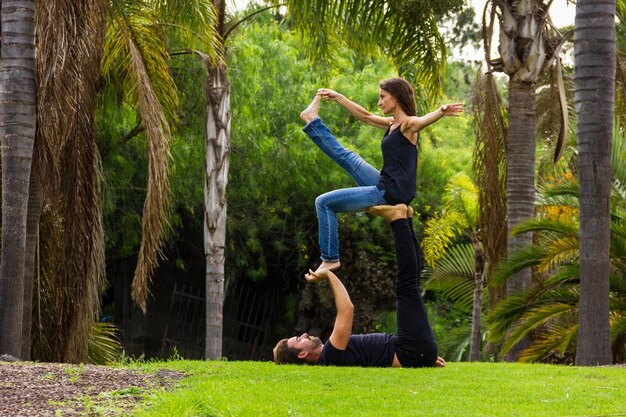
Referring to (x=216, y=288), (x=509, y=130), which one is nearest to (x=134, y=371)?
(x=509, y=130)

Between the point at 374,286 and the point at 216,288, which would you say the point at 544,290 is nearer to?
the point at 216,288

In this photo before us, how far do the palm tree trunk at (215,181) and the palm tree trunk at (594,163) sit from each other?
7.53 m

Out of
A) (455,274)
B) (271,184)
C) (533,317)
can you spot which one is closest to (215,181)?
(271,184)

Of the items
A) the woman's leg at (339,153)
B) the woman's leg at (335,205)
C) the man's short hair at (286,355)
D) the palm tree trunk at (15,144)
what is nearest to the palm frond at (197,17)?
the palm tree trunk at (15,144)

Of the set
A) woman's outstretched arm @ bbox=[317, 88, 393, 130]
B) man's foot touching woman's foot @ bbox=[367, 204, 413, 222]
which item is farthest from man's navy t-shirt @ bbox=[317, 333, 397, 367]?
woman's outstretched arm @ bbox=[317, 88, 393, 130]

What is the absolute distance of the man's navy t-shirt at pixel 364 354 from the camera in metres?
8.72

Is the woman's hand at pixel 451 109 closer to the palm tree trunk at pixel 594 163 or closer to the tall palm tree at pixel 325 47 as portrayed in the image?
the palm tree trunk at pixel 594 163

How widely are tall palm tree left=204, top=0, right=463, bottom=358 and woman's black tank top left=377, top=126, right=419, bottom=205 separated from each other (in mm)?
5671

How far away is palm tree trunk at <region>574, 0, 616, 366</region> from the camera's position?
11430 mm

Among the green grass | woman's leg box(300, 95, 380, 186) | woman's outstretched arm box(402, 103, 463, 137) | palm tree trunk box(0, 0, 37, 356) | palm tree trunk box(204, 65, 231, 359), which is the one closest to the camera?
the green grass

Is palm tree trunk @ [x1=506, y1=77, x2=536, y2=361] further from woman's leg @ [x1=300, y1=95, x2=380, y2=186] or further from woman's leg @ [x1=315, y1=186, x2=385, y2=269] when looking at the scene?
woman's leg @ [x1=315, y1=186, x2=385, y2=269]

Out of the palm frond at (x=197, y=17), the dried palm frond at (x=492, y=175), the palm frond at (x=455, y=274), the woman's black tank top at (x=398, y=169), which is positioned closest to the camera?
the woman's black tank top at (x=398, y=169)

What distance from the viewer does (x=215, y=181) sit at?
58.4 feet

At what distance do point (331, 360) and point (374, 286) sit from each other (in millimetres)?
15358
